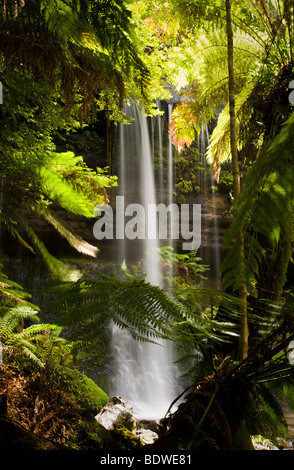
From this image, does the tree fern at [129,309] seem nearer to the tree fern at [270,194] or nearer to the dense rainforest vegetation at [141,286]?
the dense rainforest vegetation at [141,286]

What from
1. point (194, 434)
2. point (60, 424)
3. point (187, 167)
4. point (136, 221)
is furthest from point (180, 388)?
point (187, 167)

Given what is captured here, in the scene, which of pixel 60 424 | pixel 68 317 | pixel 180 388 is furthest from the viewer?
pixel 180 388

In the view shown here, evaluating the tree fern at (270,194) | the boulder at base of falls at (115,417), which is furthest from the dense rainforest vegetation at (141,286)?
the boulder at base of falls at (115,417)

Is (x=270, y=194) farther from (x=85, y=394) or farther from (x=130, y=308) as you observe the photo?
(x=85, y=394)

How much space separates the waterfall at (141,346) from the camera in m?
6.09

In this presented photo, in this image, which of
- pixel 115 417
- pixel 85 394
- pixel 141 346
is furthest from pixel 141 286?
pixel 141 346

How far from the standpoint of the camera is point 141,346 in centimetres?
728

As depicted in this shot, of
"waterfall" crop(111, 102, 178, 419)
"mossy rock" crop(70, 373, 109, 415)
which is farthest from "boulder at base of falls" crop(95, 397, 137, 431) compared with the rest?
"waterfall" crop(111, 102, 178, 419)

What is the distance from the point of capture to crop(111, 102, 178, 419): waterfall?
6090mm

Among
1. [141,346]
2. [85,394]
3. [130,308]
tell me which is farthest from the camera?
[141,346]

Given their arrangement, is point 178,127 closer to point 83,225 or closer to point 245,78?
point 245,78
